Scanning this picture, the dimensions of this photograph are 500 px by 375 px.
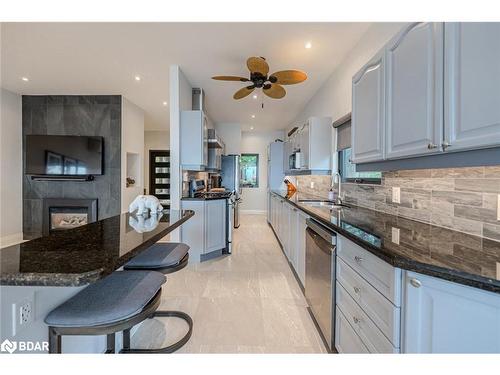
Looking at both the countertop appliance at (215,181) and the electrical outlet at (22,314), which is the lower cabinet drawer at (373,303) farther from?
the countertop appliance at (215,181)

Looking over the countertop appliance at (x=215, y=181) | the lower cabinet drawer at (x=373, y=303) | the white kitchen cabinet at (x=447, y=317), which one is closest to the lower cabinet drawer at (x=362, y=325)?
the lower cabinet drawer at (x=373, y=303)

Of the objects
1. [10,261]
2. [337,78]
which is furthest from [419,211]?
[337,78]

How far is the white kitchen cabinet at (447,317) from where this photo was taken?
2.47 feet

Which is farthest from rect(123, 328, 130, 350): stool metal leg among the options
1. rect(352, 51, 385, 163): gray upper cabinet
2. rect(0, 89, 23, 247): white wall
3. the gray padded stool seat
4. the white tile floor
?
rect(0, 89, 23, 247): white wall

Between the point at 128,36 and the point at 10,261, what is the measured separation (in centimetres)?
289

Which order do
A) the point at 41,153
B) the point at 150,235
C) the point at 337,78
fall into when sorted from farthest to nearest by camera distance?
the point at 41,153 < the point at 337,78 < the point at 150,235

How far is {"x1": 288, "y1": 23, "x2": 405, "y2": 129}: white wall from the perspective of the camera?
233 cm

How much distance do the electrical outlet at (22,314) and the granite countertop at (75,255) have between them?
0.55 ft

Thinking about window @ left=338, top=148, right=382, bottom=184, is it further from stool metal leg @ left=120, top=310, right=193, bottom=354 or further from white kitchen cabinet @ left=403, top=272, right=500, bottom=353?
stool metal leg @ left=120, top=310, right=193, bottom=354

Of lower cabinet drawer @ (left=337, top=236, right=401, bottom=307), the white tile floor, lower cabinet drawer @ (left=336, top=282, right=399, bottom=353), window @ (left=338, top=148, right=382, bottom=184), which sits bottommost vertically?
the white tile floor

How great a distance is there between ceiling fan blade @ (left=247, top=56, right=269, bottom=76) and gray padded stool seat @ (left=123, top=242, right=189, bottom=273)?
2.18 m

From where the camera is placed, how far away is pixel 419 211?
5.66 feet

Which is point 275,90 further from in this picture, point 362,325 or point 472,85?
point 362,325
